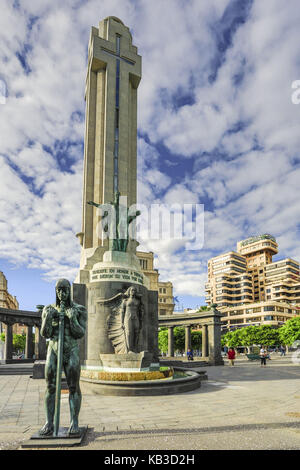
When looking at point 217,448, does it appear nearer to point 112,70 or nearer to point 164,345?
point 112,70

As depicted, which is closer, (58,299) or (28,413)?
(58,299)

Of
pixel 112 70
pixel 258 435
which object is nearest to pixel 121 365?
pixel 258 435

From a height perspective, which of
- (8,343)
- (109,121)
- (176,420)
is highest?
(109,121)

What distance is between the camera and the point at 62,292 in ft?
28.6

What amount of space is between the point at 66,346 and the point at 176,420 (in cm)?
468

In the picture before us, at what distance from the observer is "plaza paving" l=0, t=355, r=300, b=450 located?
8.06 meters

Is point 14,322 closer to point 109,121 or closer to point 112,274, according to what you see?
point 112,274

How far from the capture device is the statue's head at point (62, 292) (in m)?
8.70

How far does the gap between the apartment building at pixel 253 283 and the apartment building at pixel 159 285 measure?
32.2 m

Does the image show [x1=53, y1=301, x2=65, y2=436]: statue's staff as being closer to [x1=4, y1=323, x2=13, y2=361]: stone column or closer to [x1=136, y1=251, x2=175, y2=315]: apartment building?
[x1=4, y1=323, x2=13, y2=361]: stone column

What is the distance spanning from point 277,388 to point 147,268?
91.3m

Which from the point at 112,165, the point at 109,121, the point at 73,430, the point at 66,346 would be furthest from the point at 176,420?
the point at 109,121

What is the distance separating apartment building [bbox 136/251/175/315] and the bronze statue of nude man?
9475 cm

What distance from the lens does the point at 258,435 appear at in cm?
871
